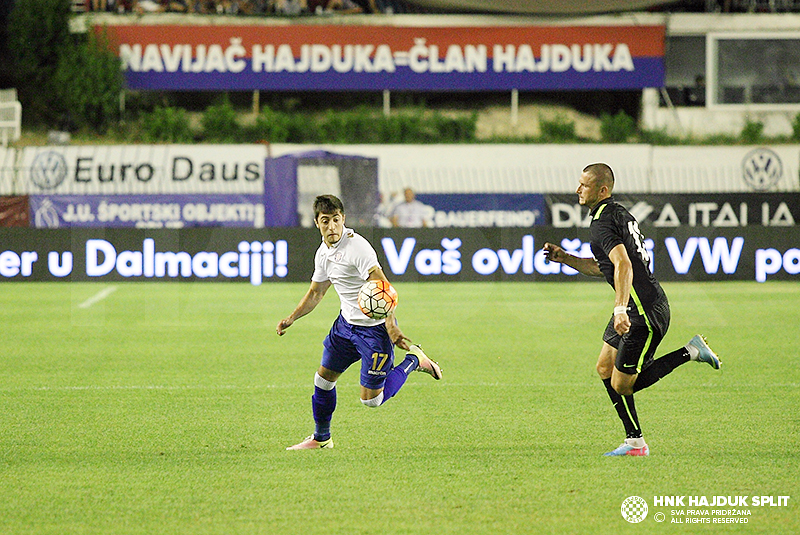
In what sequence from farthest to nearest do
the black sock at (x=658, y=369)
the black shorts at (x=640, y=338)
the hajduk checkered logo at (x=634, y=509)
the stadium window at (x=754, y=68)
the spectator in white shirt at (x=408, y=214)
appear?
the stadium window at (x=754, y=68), the spectator in white shirt at (x=408, y=214), the black sock at (x=658, y=369), the black shorts at (x=640, y=338), the hajduk checkered logo at (x=634, y=509)

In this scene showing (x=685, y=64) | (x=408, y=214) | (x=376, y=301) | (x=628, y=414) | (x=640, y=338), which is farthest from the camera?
(x=685, y=64)

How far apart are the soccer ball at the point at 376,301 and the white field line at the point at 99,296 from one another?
35.4ft

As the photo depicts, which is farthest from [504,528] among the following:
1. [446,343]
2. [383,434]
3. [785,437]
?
[446,343]

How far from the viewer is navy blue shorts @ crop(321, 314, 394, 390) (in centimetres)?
670

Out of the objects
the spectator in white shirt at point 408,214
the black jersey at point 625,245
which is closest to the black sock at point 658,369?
the black jersey at point 625,245

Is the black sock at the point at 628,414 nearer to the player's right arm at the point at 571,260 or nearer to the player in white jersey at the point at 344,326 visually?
the player's right arm at the point at 571,260

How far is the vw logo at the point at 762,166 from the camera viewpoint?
96.7 ft

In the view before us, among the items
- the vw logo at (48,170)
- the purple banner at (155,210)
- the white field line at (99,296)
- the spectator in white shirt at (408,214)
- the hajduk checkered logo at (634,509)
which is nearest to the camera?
the hajduk checkered logo at (634,509)

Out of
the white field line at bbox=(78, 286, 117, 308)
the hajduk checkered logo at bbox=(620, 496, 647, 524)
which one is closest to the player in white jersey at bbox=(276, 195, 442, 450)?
the hajduk checkered logo at bbox=(620, 496, 647, 524)

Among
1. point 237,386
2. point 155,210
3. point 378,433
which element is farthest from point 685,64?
point 378,433

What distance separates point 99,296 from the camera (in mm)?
17484

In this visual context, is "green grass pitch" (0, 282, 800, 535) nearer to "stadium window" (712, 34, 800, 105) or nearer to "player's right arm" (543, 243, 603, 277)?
"player's right arm" (543, 243, 603, 277)

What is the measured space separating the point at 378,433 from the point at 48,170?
22953 millimetres

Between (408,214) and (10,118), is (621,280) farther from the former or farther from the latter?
(10,118)
